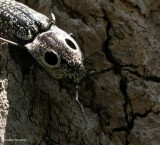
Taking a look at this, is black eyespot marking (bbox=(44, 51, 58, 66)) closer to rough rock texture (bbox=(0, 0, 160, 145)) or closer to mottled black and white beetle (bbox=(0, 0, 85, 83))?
mottled black and white beetle (bbox=(0, 0, 85, 83))

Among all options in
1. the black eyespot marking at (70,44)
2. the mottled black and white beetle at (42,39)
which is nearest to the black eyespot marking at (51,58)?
the mottled black and white beetle at (42,39)

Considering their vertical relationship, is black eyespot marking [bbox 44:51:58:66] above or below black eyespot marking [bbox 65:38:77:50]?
below

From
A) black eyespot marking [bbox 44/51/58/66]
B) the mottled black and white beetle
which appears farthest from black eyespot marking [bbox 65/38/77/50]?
black eyespot marking [bbox 44/51/58/66]

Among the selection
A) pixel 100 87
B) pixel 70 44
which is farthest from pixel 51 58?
pixel 100 87

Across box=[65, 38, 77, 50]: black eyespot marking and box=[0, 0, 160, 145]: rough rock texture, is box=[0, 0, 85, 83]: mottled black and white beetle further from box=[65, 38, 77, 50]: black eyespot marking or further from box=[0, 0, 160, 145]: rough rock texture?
box=[0, 0, 160, 145]: rough rock texture

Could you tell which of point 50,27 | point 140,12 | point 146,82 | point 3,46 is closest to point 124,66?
point 146,82

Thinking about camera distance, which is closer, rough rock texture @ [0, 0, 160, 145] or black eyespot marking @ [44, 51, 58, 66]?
rough rock texture @ [0, 0, 160, 145]
